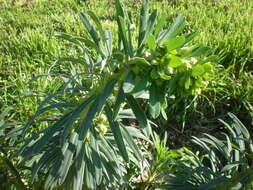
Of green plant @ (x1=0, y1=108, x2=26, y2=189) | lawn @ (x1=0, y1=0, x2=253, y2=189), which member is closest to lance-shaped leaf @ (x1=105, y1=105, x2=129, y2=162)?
lawn @ (x1=0, y1=0, x2=253, y2=189)

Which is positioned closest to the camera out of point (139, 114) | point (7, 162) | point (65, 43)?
point (139, 114)

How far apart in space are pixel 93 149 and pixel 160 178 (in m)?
0.98

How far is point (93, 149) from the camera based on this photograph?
1572 millimetres

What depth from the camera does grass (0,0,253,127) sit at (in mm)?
2793

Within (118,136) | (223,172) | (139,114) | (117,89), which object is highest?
(117,89)

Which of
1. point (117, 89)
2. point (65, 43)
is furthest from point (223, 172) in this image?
point (65, 43)

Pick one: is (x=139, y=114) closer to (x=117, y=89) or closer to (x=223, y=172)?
(x=117, y=89)

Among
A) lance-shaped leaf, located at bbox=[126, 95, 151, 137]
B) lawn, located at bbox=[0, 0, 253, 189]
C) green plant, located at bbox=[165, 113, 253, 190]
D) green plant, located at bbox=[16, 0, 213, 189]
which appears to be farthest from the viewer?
lawn, located at bbox=[0, 0, 253, 189]

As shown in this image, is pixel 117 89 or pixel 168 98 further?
pixel 168 98

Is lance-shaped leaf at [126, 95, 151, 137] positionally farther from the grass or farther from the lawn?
the grass

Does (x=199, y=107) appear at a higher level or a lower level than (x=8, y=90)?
lower

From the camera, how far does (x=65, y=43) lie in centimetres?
343

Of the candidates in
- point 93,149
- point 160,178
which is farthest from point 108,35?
point 160,178

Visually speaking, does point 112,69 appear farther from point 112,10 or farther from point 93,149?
point 112,10
